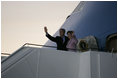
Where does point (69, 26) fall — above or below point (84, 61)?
above

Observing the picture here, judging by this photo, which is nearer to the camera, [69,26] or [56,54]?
[56,54]

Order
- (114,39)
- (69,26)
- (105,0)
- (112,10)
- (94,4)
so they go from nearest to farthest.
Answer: (114,39), (112,10), (105,0), (94,4), (69,26)

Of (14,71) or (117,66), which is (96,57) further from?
(14,71)

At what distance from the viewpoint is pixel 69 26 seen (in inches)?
501

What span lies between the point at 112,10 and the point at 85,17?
2.10 meters

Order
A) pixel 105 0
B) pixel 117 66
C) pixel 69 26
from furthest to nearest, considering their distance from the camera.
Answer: pixel 69 26, pixel 105 0, pixel 117 66

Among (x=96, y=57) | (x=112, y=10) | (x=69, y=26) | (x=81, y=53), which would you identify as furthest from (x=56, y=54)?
(x=69, y=26)

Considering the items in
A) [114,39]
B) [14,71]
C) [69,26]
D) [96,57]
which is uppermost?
[69,26]

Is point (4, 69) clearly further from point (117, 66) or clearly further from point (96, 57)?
point (117, 66)

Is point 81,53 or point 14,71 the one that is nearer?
point 14,71

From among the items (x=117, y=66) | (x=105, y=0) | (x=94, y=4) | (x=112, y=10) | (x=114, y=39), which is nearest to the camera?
(x=117, y=66)

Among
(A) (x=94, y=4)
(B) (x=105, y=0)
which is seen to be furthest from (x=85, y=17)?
(B) (x=105, y=0)

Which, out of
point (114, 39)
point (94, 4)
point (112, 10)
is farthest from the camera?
point (94, 4)

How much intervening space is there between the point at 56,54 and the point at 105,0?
170 inches
